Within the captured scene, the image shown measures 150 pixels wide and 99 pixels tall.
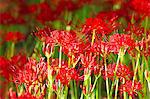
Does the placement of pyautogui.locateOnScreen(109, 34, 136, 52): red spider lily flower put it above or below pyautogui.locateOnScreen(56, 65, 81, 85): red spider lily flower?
above

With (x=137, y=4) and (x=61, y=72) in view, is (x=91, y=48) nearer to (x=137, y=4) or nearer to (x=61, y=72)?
(x=61, y=72)

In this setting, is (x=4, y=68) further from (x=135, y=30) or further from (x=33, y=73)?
(x=135, y=30)

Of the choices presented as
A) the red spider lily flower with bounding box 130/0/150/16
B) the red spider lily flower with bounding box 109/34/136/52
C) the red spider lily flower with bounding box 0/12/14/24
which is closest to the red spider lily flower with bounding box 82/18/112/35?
→ the red spider lily flower with bounding box 109/34/136/52

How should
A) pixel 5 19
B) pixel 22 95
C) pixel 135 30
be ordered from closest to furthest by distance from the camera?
1. pixel 22 95
2. pixel 135 30
3. pixel 5 19

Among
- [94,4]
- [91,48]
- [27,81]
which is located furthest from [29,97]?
[94,4]

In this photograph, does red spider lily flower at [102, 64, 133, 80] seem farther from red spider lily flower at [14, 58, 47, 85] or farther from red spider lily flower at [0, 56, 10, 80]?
red spider lily flower at [0, 56, 10, 80]

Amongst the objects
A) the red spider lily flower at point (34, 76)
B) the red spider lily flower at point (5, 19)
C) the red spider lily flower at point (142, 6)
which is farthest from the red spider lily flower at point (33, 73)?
the red spider lily flower at point (5, 19)

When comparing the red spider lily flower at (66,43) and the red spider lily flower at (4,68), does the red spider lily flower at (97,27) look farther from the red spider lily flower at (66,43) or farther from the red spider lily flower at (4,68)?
the red spider lily flower at (4,68)

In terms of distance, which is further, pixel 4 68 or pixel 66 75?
pixel 4 68

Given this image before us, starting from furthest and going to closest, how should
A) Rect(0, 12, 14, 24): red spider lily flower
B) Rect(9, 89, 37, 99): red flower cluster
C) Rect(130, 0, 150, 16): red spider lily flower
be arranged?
Rect(0, 12, 14, 24): red spider lily flower, Rect(130, 0, 150, 16): red spider lily flower, Rect(9, 89, 37, 99): red flower cluster

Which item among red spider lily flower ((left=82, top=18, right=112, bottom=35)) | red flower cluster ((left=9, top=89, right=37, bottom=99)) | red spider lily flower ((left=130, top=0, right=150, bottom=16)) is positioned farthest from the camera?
red spider lily flower ((left=130, top=0, right=150, bottom=16))

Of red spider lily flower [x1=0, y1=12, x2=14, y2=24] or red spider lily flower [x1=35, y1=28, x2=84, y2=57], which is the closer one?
red spider lily flower [x1=35, y1=28, x2=84, y2=57]

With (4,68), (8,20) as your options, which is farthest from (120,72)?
(8,20)
